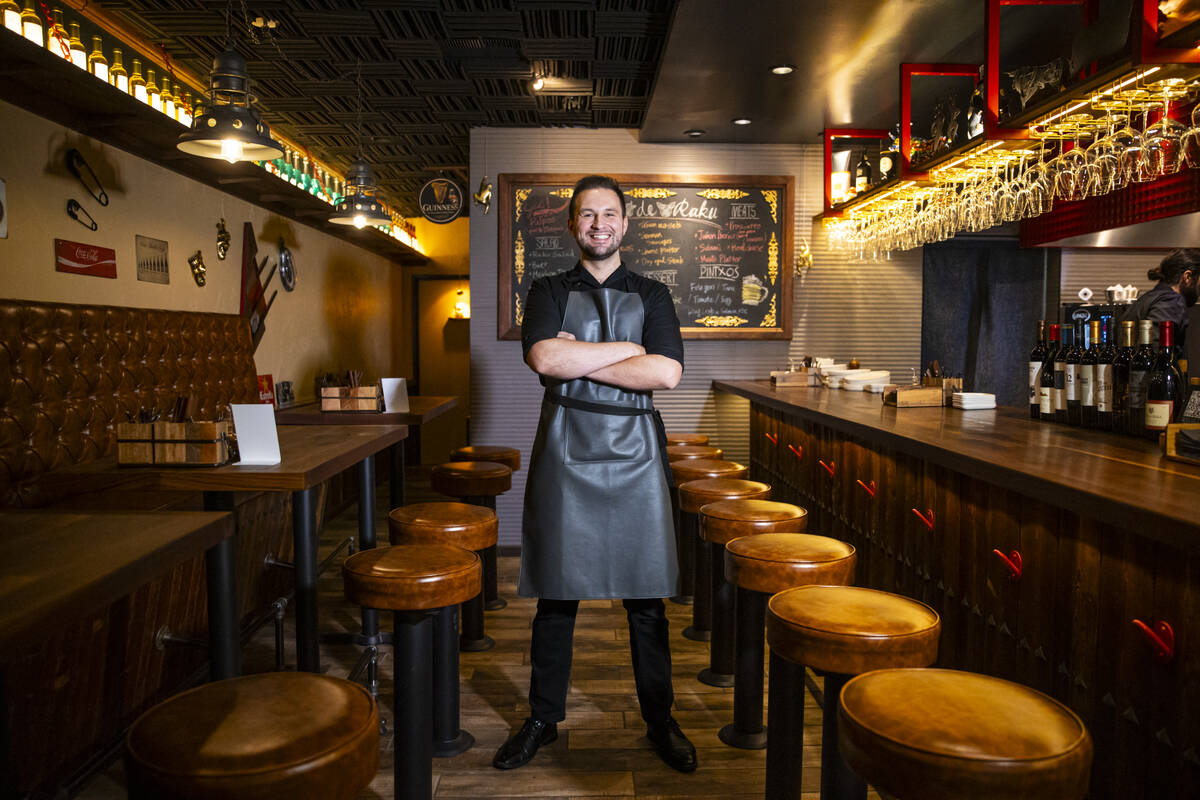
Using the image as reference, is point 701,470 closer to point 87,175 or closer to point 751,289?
point 751,289

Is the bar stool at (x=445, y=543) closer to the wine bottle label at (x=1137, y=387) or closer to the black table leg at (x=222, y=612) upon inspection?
the black table leg at (x=222, y=612)

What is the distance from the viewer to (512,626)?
12.5ft

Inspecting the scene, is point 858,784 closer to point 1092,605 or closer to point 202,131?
point 1092,605

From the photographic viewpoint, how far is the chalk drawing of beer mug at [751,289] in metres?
5.50

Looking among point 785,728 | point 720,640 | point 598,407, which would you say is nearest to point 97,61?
point 598,407

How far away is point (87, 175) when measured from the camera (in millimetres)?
3805

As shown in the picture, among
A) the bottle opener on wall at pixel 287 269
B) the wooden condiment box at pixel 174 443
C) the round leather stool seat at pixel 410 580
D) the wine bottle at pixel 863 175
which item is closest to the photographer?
the round leather stool seat at pixel 410 580

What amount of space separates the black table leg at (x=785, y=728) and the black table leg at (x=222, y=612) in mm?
1326

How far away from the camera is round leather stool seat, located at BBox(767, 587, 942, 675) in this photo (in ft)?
4.88

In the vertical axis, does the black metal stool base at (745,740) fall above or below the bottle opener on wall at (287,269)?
below

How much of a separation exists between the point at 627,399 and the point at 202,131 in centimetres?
207

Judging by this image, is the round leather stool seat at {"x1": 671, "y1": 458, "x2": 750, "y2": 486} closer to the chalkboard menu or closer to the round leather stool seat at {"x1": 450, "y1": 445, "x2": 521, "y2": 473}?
the round leather stool seat at {"x1": 450, "y1": 445, "x2": 521, "y2": 473}

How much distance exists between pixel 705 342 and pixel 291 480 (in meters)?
3.79

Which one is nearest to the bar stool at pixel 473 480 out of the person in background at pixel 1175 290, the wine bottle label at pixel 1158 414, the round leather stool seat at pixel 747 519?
the round leather stool seat at pixel 747 519
